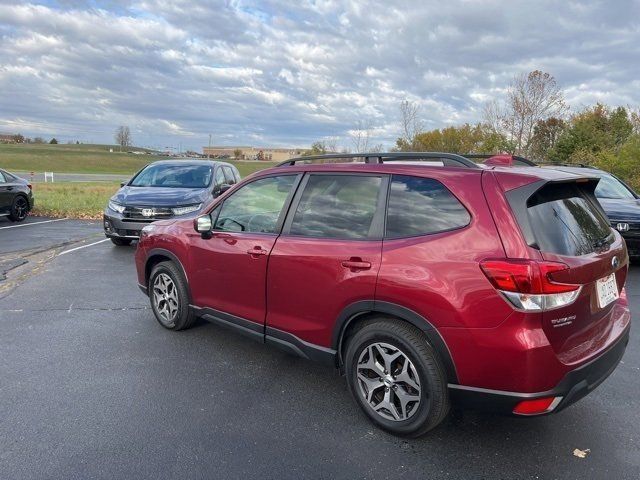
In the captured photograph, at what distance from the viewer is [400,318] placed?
2891 millimetres

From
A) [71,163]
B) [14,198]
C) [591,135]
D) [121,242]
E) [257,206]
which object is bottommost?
[121,242]

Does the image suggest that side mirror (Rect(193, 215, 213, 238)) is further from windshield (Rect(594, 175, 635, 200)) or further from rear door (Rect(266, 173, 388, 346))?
windshield (Rect(594, 175, 635, 200))

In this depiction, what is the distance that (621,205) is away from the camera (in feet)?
26.9

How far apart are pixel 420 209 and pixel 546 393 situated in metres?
1.22

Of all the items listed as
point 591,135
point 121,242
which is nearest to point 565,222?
point 121,242

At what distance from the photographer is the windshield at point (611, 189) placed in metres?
8.80

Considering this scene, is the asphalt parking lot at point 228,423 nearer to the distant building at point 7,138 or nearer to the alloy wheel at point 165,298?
the alloy wheel at point 165,298

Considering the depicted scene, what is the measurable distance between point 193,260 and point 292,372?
1341 mm

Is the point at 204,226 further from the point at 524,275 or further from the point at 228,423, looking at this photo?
the point at 524,275

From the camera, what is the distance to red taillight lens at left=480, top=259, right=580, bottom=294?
2.47 m

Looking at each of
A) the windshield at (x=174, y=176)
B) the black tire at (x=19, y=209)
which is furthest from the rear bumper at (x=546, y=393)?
the black tire at (x=19, y=209)

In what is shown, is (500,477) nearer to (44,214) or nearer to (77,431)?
(77,431)

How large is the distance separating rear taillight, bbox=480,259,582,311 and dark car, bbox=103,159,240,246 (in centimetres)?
592

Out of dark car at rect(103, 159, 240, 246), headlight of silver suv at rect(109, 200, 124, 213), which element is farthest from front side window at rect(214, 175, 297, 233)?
headlight of silver suv at rect(109, 200, 124, 213)
